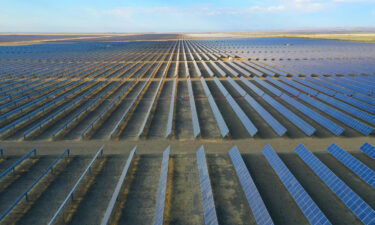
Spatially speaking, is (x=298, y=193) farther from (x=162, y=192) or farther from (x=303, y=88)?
(x=303, y=88)

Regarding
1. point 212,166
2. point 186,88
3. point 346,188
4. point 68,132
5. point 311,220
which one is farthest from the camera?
point 186,88

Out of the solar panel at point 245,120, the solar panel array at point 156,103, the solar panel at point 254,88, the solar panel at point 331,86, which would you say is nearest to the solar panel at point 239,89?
the solar panel array at point 156,103

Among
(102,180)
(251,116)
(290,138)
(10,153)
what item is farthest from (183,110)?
(10,153)

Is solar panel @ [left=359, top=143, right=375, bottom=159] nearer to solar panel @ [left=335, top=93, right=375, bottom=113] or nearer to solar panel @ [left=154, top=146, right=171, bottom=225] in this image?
solar panel @ [left=335, top=93, right=375, bottom=113]

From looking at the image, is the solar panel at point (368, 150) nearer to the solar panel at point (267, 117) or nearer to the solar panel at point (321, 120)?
the solar panel at point (321, 120)

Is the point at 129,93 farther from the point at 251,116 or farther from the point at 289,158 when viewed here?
the point at 289,158
